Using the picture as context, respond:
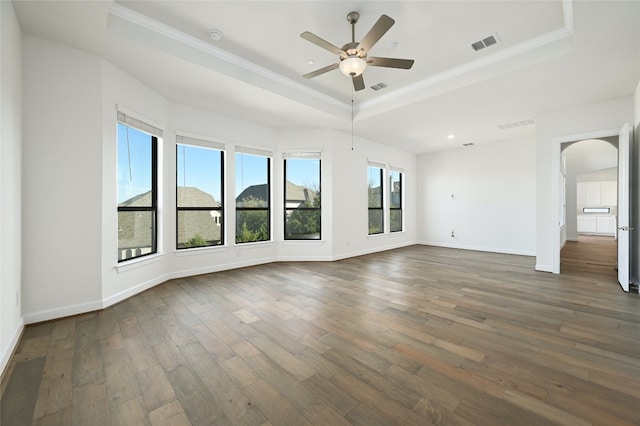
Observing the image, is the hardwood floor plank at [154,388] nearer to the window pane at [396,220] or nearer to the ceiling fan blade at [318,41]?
the ceiling fan blade at [318,41]

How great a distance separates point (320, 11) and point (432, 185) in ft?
21.9

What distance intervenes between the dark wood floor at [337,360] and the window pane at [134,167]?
142cm

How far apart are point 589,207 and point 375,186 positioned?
34.0ft

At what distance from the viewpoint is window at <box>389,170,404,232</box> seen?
7801mm

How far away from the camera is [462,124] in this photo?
5551 mm

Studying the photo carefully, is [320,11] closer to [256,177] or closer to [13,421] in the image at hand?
[256,177]

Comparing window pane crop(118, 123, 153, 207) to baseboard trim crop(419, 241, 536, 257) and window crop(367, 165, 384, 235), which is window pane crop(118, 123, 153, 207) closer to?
window crop(367, 165, 384, 235)

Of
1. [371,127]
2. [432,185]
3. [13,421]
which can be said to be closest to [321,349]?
[13,421]

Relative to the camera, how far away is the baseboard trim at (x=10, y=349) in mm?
1960

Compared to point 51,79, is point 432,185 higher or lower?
lower

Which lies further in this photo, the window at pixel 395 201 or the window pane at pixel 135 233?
the window at pixel 395 201

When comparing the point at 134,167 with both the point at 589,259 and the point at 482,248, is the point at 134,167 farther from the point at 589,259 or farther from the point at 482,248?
the point at 589,259

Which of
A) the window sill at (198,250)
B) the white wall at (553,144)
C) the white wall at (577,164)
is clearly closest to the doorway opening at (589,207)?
the white wall at (577,164)

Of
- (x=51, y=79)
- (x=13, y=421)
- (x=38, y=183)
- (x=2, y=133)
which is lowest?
(x=13, y=421)
